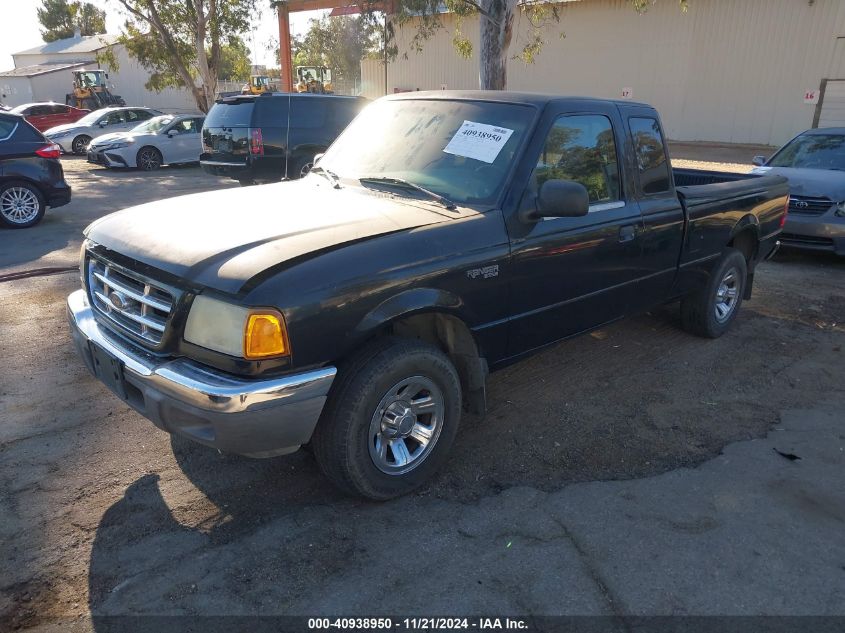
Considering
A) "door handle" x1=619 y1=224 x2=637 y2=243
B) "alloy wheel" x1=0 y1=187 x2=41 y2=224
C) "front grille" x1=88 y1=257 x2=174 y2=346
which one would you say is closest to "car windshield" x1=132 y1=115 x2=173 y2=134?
"alloy wheel" x1=0 y1=187 x2=41 y2=224

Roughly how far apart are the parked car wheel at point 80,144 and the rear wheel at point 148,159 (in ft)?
15.4

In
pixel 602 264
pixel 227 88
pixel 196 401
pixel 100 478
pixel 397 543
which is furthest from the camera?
pixel 227 88

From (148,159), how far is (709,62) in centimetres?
1918

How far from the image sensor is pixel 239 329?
2635 millimetres

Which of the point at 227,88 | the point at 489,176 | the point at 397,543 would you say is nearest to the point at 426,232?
the point at 489,176

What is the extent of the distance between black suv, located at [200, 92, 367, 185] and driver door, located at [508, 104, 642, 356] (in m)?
8.20

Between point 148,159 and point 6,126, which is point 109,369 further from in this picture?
point 148,159

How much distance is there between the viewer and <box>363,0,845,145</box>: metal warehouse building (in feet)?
68.4

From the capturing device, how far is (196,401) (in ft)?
8.63

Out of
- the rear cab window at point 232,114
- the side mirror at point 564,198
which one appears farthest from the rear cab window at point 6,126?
the side mirror at point 564,198

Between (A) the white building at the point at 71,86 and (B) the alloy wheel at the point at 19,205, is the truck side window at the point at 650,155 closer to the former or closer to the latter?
(B) the alloy wheel at the point at 19,205

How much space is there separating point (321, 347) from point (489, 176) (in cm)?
148

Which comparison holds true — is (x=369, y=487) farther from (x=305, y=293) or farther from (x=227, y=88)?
(x=227, y=88)

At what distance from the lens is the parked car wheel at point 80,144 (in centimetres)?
2039
